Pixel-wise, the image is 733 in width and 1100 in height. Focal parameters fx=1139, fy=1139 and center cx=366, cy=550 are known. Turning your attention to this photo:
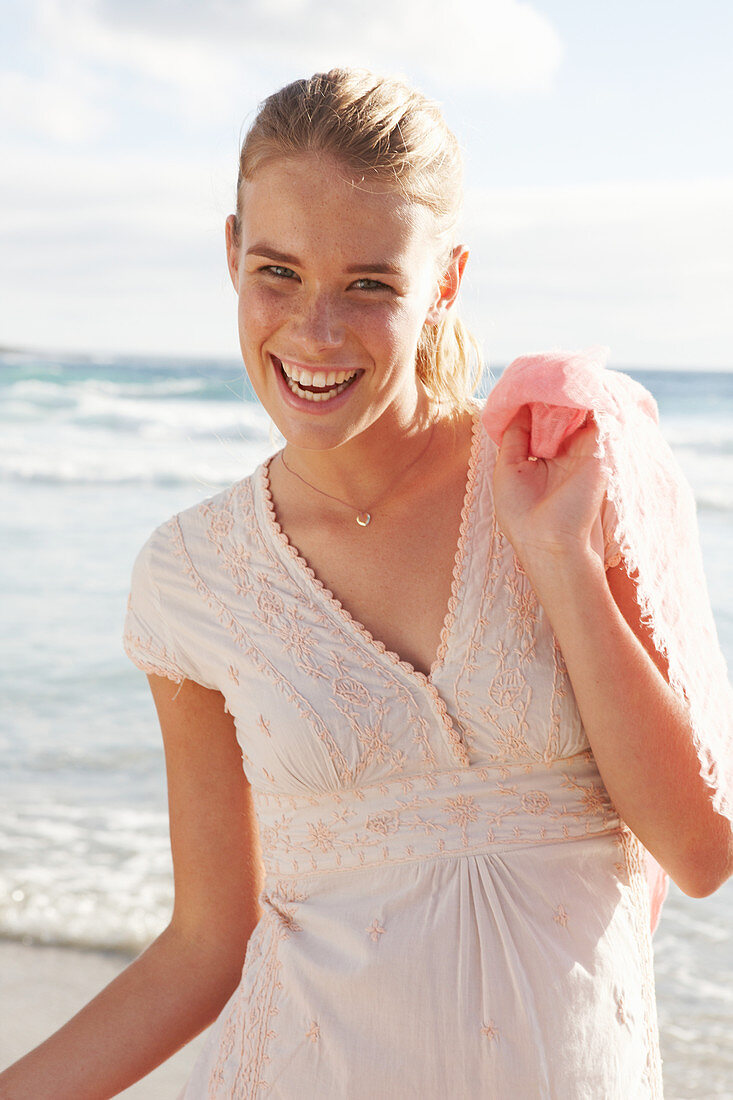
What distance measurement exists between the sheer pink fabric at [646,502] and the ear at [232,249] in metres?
0.52

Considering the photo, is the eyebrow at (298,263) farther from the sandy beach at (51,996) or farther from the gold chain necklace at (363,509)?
the sandy beach at (51,996)

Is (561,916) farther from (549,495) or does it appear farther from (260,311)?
(260,311)

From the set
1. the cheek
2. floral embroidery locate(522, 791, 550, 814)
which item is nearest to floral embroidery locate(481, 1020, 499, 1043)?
floral embroidery locate(522, 791, 550, 814)

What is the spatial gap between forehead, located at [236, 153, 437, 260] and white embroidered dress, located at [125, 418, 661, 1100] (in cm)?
40

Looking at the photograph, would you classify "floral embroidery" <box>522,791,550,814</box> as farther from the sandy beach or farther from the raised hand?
the sandy beach

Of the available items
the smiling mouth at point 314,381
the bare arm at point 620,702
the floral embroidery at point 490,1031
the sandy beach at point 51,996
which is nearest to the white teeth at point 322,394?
the smiling mouth at point 314,381

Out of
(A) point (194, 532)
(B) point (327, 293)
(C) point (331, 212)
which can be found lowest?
(A) point (194, 532)

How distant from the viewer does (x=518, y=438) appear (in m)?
1.62

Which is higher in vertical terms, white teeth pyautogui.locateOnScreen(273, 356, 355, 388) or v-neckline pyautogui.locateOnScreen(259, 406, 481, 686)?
white teeth pyautogui.locateOnScreen(273, 356, 355, 388)

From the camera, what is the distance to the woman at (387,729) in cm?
152

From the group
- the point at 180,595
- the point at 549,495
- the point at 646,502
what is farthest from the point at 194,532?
the point at 646,502

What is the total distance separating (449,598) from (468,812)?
0.32 meters

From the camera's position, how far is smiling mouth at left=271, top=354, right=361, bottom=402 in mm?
1655

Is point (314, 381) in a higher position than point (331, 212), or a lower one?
lower
